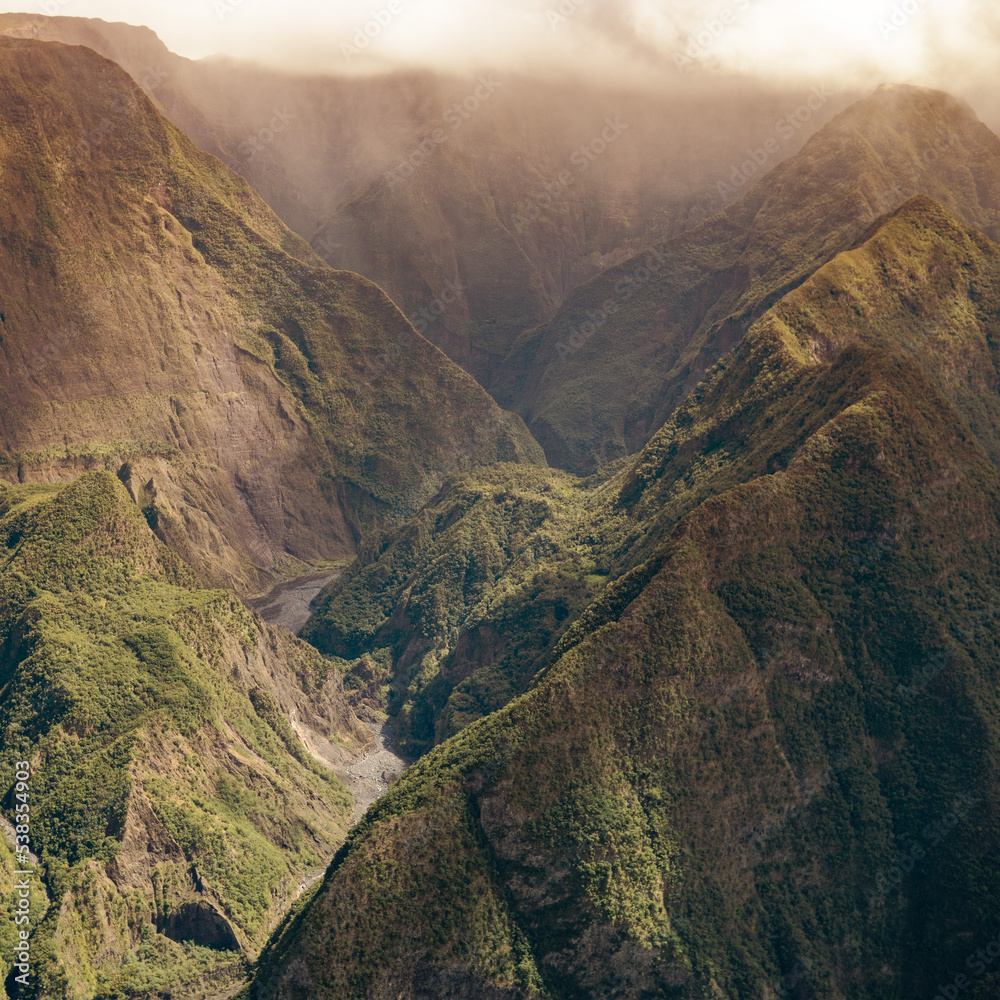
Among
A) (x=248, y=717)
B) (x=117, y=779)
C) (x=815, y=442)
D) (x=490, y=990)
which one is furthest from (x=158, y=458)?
(x=490, y=990)

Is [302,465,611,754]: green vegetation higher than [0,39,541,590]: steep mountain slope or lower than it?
lower

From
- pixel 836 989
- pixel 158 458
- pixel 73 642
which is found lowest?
pixel 836 989

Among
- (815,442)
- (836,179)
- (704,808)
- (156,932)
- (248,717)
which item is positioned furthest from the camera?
(836,179)

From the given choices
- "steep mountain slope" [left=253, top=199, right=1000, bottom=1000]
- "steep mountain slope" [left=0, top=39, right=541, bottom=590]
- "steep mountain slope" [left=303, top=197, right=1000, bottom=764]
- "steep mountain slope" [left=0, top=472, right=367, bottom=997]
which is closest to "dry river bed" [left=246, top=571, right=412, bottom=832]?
"steep mountain slope" [left=0, top=472, right=367, bottom=997]

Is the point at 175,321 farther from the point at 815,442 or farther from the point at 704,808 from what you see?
the point at 704,808

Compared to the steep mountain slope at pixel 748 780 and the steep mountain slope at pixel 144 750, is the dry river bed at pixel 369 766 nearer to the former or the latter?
the steep mountain slope at pixel 144 750

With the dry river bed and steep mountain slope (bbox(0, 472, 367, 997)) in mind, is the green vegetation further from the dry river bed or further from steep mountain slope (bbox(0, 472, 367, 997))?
steep mountain slope (bbox(0, 472, 367, 997))

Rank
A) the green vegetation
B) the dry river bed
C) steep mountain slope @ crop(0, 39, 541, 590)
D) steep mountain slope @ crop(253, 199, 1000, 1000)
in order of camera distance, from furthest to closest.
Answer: steep mountain slope @ crop(0, 39, 541, 590)
the green vegetation
the dry river bed
steep mountain slope @ crop(253, 199, 1000, 1000)
